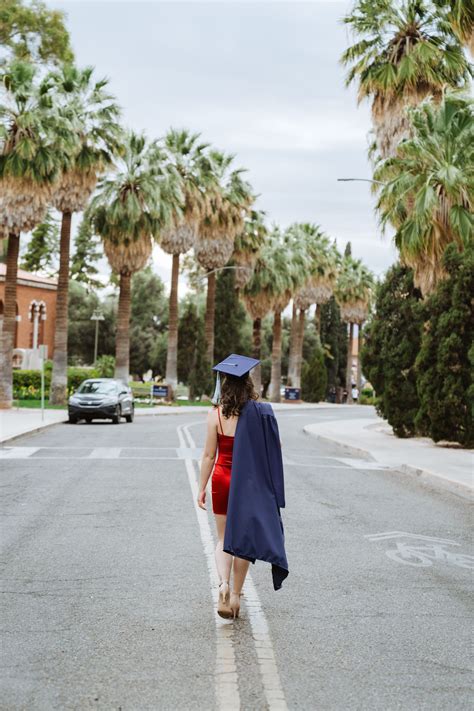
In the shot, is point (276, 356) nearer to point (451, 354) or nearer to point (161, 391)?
point (161, 391)

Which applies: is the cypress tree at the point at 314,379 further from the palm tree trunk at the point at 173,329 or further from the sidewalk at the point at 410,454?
the sidewalk at the point at 410,454

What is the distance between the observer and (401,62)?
28344 millimetres

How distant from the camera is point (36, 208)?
34.7m

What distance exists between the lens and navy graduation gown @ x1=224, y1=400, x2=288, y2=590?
573cm

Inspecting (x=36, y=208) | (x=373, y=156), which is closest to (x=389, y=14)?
(x=373, y=156)

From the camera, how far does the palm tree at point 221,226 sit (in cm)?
5012

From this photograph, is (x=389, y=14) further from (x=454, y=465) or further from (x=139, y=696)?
(x=139, y=696)

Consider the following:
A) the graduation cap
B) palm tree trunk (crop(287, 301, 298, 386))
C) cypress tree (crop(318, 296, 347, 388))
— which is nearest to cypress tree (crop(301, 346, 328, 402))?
palm tree trunk (crop(287, 301, 298, 386))

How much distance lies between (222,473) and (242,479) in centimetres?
23

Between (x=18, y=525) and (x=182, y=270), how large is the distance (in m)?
72.7

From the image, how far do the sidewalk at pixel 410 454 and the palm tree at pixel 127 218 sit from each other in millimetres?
13720

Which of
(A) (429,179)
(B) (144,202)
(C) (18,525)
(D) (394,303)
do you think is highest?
(B) (144,202)

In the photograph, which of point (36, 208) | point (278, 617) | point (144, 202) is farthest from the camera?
point (144, 202)

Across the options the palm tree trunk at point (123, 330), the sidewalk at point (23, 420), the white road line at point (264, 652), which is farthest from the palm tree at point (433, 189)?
the palm tree trunk at point (123, 330)
